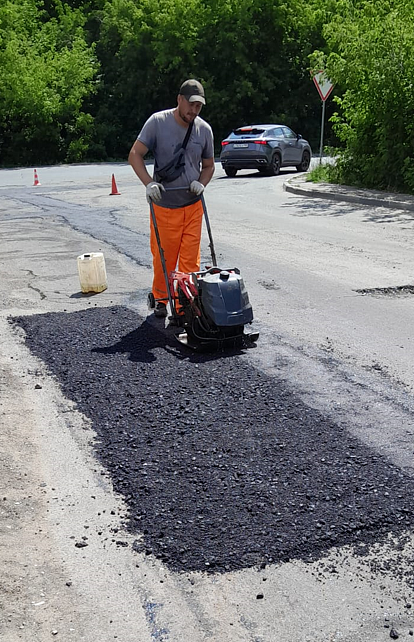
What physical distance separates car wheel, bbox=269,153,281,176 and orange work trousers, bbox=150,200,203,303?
18384 millimetres

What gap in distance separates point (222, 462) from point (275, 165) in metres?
21.7

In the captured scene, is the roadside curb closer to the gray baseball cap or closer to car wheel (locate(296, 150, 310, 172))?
car wheel (locate(296, 150, 310, 172))

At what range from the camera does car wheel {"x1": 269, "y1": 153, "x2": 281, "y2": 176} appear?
25.0 m

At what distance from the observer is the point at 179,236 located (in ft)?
23.1

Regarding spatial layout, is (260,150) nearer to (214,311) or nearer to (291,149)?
(291,149)

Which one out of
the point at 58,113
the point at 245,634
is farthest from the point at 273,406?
the point at 58,113

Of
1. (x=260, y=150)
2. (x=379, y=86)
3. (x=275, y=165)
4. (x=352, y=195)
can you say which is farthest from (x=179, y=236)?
(x=275, y=165)

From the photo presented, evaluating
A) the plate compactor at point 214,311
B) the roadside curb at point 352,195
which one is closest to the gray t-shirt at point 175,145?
the plate compactor at point 214,311

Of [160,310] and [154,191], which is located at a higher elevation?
[154,191]

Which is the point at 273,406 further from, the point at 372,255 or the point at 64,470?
the point at 372,255

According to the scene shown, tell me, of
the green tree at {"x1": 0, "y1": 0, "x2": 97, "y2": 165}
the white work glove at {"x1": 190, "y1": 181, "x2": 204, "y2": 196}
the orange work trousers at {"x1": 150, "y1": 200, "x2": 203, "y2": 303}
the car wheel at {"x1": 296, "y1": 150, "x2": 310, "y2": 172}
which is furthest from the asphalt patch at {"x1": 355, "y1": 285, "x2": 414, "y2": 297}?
the green tree at {"x1": 0, "y1": 0, "x2": 97, "y2": 165}

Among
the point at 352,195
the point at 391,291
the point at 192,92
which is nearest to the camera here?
the point at 192,92

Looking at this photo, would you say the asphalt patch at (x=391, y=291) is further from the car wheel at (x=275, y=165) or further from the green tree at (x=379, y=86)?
the car wheel at (x=275, y=165)

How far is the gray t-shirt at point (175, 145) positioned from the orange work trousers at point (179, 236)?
77 millimetres
